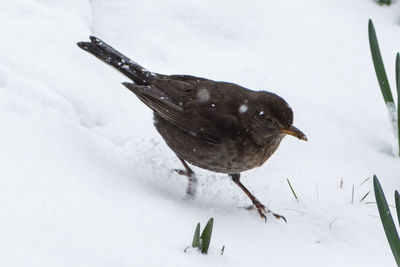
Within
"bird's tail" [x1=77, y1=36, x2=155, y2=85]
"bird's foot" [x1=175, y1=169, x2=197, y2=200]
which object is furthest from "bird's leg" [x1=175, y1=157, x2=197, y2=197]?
"bird's tail" [x1=77, y1=36, x2=155, y2=85]

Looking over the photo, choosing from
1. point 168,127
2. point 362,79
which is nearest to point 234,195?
point 168,127

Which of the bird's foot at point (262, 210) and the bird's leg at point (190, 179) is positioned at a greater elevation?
the bird's leg at point (190, 179)

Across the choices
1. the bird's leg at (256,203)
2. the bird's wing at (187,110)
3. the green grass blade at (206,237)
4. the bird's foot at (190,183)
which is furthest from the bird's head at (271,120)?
the green grass blade at (206,237)

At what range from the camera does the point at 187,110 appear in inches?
145

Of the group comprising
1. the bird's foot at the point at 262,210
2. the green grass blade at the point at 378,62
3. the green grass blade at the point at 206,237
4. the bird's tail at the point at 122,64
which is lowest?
the green grass blade at the point at 206,237

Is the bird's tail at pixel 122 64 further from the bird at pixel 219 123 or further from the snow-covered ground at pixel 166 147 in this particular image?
the snow-covered ground at pixel 166 147

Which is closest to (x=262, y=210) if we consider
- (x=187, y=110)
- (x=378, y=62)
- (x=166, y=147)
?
(x=187, y=110)

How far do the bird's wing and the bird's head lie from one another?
126mm

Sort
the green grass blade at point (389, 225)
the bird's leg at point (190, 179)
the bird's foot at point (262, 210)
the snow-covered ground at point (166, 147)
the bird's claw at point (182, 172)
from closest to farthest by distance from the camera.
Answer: the green grass blade at point (389, 225), the snow-covered ground at point (166, 147), the bird's foot at point (262, 210), the bird's leg at point (190, 179), the bird's claw at point (182, 172)

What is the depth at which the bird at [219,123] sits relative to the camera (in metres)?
3.54

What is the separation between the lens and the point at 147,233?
2795 mm

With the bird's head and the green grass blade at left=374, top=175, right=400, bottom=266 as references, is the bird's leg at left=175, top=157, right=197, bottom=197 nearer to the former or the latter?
the bird's head

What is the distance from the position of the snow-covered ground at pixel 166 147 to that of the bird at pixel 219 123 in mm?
233

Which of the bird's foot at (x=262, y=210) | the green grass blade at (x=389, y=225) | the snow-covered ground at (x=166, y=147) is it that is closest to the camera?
the green grass blade at (x=389, y=225)
